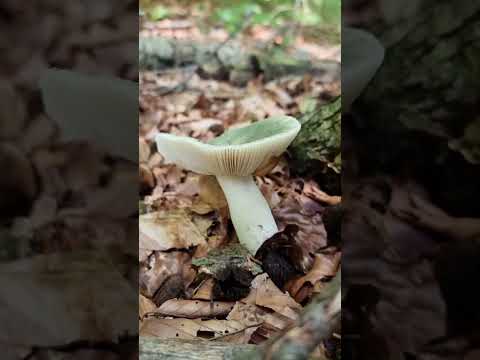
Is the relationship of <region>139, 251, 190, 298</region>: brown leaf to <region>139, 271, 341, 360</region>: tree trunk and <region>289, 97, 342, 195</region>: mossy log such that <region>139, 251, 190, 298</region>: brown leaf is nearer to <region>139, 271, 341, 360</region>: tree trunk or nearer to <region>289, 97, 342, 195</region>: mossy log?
<region>139, 271, 341, 360</region>: tree trunk

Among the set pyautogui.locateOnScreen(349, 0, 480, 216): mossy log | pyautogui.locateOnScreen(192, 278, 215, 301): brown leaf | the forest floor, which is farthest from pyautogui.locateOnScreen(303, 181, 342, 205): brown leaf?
pyautogui.locateOnScreen(192, 278, 215, 301): brown leaf

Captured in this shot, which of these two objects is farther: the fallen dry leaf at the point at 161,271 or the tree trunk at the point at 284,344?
the fallen dry leaf at the point at 161,271

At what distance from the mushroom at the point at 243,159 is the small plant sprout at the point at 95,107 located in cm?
7

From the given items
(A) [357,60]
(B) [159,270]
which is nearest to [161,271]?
(B) [159,270]

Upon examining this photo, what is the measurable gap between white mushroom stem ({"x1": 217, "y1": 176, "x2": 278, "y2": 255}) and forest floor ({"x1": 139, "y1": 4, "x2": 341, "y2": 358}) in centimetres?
1

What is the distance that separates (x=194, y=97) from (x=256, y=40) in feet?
0.49

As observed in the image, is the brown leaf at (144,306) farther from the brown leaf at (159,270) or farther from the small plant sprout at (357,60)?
the small plant sprout at (357,60)

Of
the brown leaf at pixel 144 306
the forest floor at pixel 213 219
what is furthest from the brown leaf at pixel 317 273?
the brown leaf at pixel 144 306

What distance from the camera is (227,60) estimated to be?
3.23 feet

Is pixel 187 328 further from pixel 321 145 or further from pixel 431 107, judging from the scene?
pixel 431 107

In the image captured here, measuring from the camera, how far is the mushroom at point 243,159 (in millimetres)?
917

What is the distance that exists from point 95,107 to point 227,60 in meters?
0.25

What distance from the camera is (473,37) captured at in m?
0.81

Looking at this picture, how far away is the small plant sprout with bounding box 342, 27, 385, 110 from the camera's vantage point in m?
0.82
